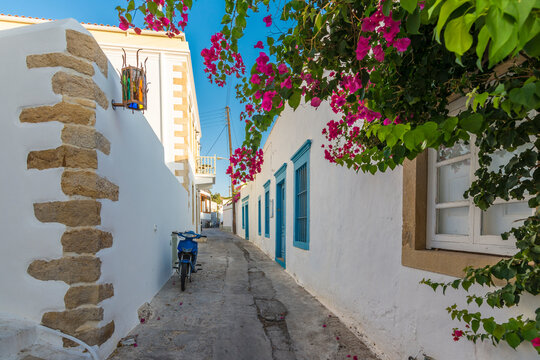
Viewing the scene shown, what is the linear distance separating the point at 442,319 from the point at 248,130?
6.06 ft

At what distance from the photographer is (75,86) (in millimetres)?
2273

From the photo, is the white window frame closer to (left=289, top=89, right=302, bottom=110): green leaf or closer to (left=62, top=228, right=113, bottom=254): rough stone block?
(left=289, top=89, right=302, bottom=110): green leaf

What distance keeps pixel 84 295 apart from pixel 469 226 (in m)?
2.83

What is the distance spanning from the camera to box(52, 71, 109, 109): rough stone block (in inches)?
88.0

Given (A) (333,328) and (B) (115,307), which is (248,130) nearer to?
(B) (115,307)

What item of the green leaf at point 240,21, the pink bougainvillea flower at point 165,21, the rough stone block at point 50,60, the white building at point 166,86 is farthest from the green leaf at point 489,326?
the white building at point 166,86

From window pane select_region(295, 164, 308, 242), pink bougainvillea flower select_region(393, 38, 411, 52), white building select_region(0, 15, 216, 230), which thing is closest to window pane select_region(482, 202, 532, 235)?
pink bougainvillea flower select_region(393, 38, 411, 52)

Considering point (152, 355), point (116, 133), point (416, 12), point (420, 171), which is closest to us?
point (416, 12)

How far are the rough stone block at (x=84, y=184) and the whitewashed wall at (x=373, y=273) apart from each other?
2462mm

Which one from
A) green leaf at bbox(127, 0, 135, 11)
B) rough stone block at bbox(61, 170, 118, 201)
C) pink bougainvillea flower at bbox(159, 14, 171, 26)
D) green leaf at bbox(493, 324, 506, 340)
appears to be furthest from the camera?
rough stone block at bbox(61, 170, 118, 201)

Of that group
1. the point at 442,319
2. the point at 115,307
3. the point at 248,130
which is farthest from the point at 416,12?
the point at 115,307

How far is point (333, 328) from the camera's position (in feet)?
10.3

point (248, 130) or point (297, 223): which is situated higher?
A: point (248, 130)

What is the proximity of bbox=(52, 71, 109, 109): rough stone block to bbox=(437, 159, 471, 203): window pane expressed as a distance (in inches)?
112
